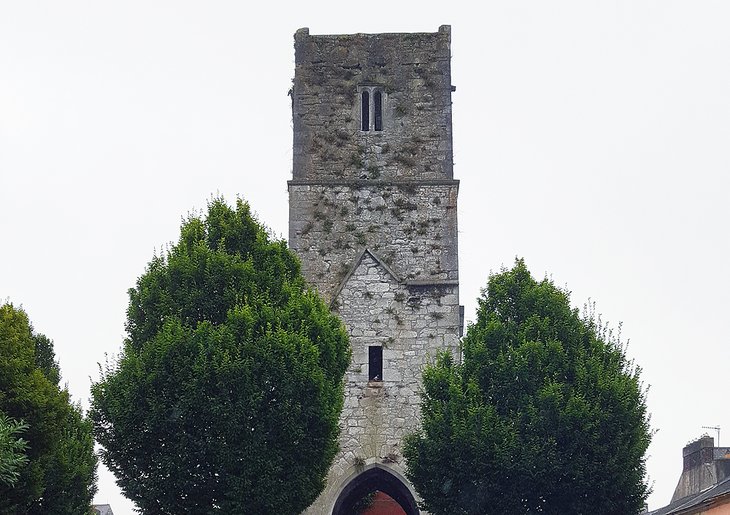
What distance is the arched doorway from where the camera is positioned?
28.4 m

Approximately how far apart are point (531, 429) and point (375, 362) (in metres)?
5.54

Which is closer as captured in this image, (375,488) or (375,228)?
(375,228)

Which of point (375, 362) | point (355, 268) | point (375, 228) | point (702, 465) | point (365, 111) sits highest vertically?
point (365, 111)

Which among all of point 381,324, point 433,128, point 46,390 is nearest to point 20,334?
point 46,390

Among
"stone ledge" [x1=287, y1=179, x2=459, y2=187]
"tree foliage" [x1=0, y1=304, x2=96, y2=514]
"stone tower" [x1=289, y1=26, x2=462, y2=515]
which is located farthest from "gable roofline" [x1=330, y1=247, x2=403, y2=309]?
"tree foliage" [x1=0, y1=304, x2=96, y2=514]

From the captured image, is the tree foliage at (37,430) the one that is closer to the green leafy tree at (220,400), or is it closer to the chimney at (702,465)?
the green leafy tree at (220,400)

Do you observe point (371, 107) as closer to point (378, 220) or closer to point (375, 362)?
point (378, 220)

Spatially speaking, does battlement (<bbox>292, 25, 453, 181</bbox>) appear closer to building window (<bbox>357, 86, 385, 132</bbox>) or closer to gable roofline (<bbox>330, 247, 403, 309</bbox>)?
building window (<bbox>357, 86, 385, 132</bbox>)

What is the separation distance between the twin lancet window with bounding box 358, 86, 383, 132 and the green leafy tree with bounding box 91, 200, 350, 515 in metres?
A: 8.41

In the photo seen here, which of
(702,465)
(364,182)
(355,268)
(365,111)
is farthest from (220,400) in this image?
(702,465)

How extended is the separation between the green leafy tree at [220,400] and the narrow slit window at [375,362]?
15.9 feet

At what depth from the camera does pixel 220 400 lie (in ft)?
73.8

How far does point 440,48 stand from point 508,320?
901cm

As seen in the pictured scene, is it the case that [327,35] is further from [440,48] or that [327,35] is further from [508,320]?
[508,320]
